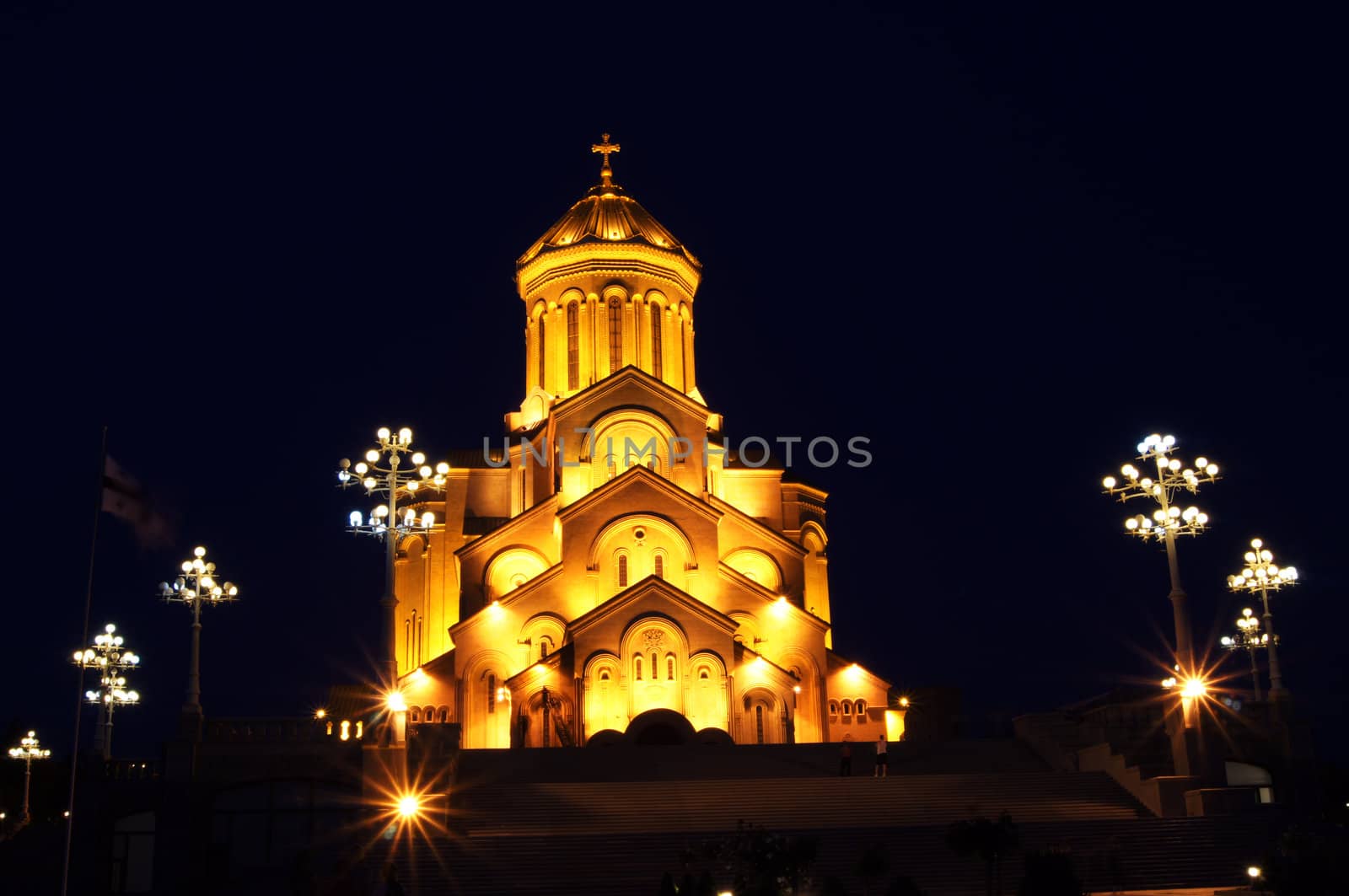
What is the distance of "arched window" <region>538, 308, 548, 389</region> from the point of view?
4388 cm

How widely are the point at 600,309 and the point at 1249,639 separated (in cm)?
2058

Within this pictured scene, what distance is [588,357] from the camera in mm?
→ 42906

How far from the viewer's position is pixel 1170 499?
2475 cm

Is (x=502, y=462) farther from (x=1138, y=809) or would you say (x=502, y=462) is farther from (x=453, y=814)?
(x=1138, y=809)

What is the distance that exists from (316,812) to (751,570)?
18.3m

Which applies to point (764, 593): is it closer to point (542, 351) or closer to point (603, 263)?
point (542, 351)

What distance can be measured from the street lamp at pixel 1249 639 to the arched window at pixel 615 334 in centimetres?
1869

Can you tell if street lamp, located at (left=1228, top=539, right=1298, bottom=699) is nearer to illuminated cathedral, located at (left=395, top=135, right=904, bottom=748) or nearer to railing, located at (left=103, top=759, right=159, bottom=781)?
illuminated cathedral, located at (left=395, top=135, right=904, bottom=748)

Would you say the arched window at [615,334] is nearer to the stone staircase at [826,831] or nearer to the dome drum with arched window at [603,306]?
the dome drum with arched window at [603,306]

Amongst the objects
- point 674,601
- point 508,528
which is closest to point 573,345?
point 508,528

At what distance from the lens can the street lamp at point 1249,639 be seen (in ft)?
105

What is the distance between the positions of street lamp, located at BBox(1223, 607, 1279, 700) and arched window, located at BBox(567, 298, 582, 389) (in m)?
19.5

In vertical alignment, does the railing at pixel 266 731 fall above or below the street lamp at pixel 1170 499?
below

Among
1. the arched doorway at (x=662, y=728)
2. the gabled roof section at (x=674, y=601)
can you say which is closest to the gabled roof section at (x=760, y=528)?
the gabled roof section at (x=674, y=601)
